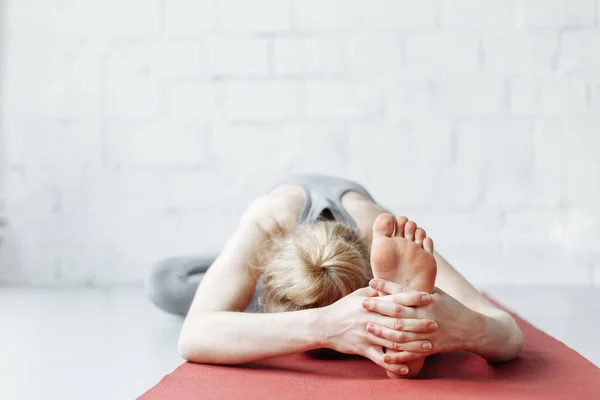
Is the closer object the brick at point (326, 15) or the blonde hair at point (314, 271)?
the blonde hair at point (314, 271)

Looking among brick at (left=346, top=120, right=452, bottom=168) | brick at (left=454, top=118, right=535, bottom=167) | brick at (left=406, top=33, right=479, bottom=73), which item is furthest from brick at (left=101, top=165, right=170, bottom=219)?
brick at (left=454, top=118, right=535, bottom=167)

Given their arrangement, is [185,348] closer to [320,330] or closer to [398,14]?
[320,330]

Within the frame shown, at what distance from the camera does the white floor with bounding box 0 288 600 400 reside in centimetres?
162

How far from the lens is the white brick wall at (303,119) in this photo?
11.2 feet

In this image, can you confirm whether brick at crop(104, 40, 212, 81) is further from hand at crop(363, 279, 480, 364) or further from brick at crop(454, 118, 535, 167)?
hand at crop(363, 279, 480, 364)

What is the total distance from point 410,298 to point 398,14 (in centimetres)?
235

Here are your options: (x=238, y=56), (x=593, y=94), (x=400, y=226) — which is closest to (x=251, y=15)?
(x=238, y=56)

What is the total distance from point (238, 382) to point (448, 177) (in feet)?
7.27

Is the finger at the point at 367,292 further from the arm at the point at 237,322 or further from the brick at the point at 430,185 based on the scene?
the brick at the point at 430,185

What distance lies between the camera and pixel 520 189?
3.42 meters

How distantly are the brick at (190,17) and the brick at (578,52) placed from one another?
5.42 ft

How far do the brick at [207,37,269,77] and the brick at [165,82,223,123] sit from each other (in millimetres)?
94

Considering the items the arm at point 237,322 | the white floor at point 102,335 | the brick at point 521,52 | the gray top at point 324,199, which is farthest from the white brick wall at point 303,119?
the arm at point 237,322

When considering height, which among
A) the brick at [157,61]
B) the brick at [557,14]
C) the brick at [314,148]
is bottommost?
the brick at [314,148]
